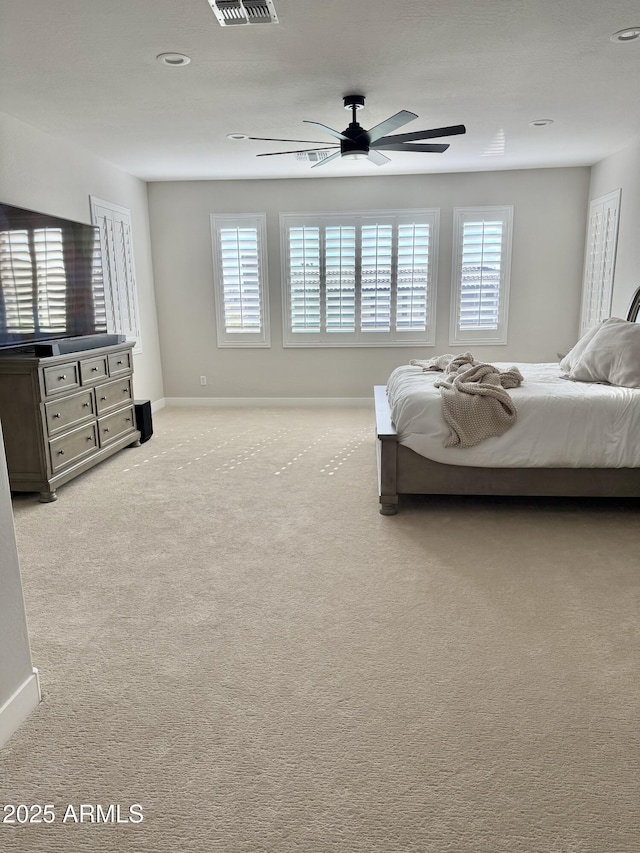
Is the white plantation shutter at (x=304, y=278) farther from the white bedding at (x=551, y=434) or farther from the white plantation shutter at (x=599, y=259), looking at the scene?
the white bedding at (x=551, y=434)

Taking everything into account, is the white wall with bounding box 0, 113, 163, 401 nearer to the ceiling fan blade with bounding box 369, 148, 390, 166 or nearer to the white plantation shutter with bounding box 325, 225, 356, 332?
the white plantation shutter with bounding box 325, 225, 356, 332

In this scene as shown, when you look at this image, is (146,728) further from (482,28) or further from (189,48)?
(482,28)

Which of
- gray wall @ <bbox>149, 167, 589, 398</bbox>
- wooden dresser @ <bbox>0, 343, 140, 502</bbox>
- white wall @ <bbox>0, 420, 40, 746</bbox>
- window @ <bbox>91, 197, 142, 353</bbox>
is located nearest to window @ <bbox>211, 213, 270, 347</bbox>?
gray wall @ <bbox>149, 167, 589, 398</bbox>

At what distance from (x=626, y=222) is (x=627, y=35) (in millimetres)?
2676

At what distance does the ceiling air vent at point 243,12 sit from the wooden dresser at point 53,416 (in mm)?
2307

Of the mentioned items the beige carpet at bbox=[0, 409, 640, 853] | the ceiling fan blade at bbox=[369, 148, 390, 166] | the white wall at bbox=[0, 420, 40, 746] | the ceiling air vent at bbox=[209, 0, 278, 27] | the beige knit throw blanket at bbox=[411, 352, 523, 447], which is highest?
the ceiling air vent at bbox=[209, 0, 278, 27]

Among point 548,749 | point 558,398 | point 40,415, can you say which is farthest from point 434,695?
point 40,415

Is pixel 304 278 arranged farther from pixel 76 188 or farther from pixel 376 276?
pixel 76 188

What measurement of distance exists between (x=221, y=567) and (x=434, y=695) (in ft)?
4.49

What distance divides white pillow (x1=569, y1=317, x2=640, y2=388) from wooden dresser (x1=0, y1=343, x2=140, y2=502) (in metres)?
3.65

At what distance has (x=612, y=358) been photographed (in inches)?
157

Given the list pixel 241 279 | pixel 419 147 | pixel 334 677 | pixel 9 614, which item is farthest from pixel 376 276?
pixel 9 614

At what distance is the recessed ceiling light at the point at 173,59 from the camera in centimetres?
333

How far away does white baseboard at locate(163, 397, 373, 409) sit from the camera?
286 inches
